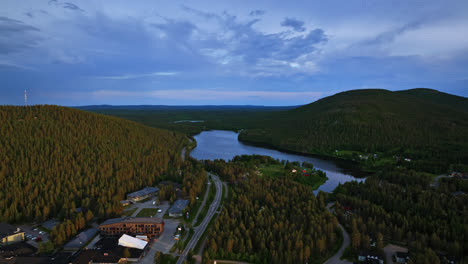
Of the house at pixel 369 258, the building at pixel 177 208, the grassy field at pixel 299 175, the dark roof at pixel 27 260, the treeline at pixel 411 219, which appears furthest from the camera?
the grassy field at pixel 299 175

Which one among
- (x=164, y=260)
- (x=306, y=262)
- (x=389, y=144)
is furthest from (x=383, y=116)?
(x=164, y=260)

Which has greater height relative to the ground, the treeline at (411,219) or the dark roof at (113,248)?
the treeline at (411,219)

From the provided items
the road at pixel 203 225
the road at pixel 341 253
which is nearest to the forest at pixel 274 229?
the road at pixel 341 253

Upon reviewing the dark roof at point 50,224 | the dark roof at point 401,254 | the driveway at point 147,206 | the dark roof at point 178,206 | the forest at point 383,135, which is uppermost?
the forest at point 383,135

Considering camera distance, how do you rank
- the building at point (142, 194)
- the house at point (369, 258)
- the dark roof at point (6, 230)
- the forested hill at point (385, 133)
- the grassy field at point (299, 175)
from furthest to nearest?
the forested hill at point (385, 133) → the grassy field at point (299, 175) → the building at point (142, 194) → the dark roof at point (6, 230) → the house at point (369, 258)

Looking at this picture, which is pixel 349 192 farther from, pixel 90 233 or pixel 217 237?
pixel 90 233

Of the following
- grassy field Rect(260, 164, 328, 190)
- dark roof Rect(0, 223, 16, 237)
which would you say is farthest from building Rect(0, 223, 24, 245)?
grassy field Rect(260, 164, 328, 190)

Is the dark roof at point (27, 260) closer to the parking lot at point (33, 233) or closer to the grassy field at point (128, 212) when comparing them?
the parking lot at point (33, 233)
